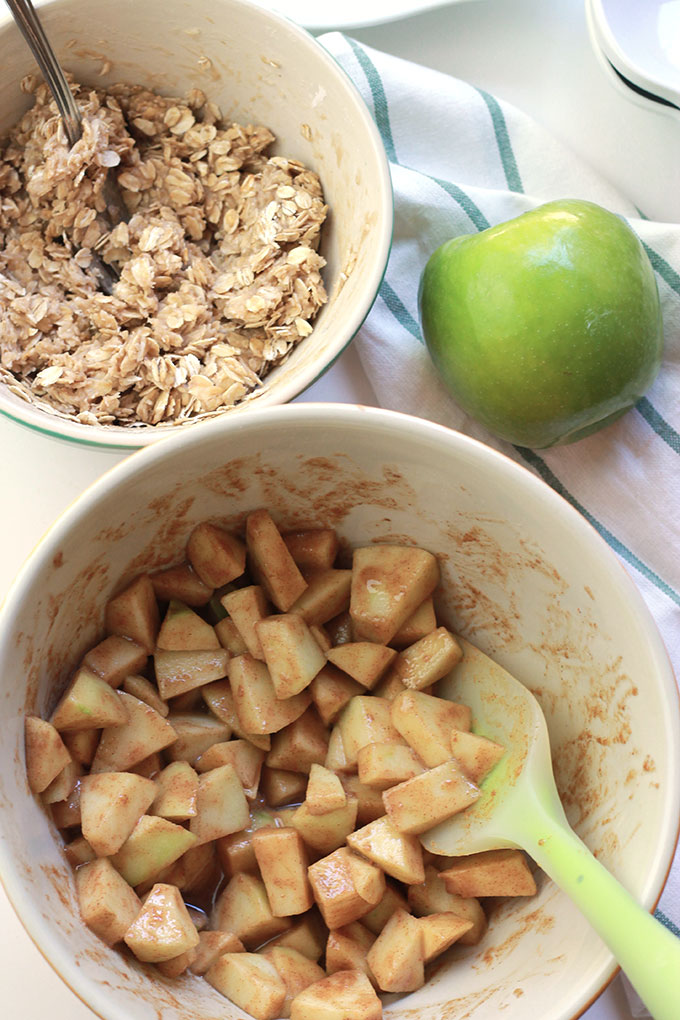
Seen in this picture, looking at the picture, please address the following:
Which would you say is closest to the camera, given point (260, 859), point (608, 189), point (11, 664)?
point (11, 664)

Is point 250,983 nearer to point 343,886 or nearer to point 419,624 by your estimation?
point 343,886

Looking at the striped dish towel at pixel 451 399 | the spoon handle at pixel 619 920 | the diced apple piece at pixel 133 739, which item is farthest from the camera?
the striped dish towel at pixel 451 399

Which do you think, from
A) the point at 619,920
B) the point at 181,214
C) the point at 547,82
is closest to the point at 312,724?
the point at 619,920

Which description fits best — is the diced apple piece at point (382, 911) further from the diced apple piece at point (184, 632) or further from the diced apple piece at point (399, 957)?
the diced apple piece at point (184, 632)

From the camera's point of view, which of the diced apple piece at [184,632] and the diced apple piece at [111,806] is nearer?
the diced apple piece at [111,806]

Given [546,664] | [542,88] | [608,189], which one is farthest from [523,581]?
[542,88]

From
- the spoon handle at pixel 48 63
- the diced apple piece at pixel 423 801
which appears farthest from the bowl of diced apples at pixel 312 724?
the spoon handle at pixel 48 63

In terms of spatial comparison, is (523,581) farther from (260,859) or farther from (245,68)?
(245,68)
